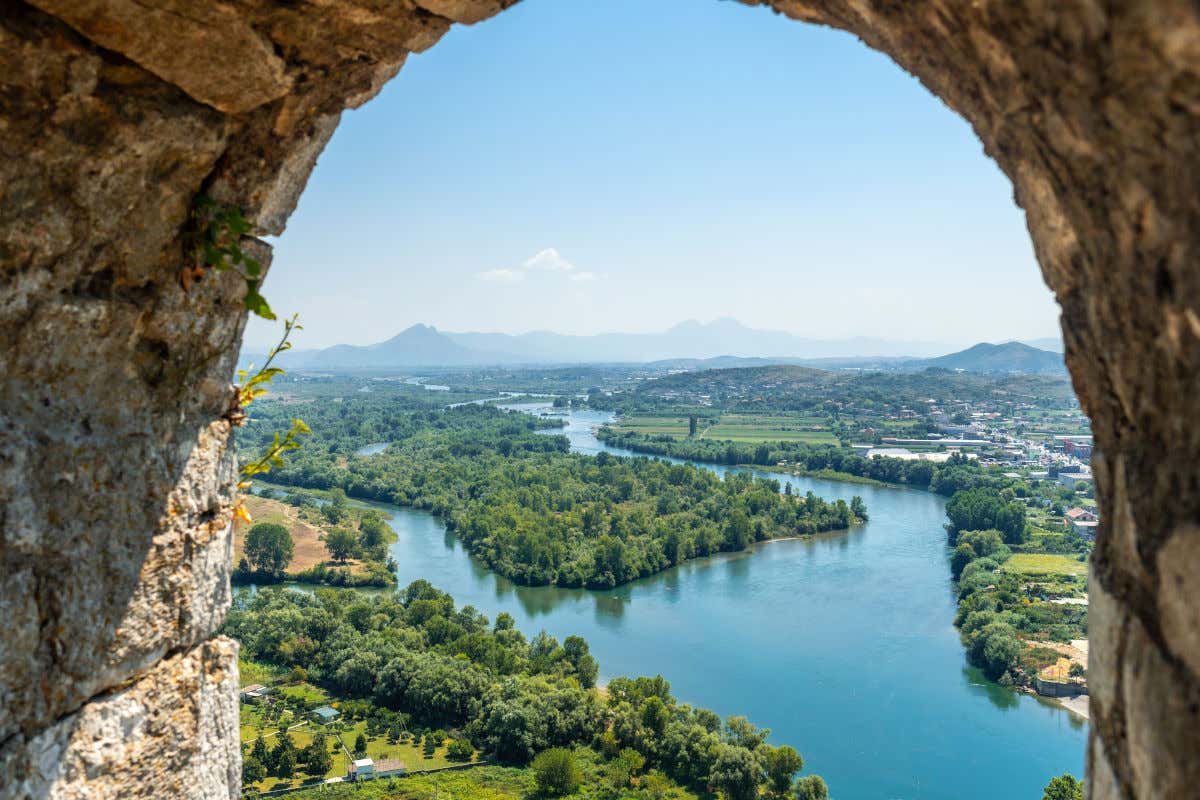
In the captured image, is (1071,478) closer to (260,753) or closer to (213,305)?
(260,753)

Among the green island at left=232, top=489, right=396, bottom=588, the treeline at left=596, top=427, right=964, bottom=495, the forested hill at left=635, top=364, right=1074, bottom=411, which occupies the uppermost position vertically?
the forested hill at left=635, top=364, right=1074, bottom=411

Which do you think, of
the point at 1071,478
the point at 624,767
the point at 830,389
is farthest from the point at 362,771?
the point at 830,389

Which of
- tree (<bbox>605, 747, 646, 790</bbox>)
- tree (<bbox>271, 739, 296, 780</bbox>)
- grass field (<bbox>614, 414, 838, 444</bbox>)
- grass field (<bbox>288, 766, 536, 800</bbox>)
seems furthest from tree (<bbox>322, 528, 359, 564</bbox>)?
grass field (<bbox>614, 414, 838, 444</bbox>)

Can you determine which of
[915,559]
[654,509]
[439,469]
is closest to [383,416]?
[439,469]

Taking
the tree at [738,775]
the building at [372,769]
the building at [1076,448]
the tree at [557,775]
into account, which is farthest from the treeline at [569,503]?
the building at [1076,448]

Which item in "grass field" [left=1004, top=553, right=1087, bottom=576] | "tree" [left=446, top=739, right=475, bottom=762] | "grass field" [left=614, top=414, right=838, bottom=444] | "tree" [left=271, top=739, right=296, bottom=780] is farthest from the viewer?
"grass field" [left=614, top=414, right=838, bottom=444]

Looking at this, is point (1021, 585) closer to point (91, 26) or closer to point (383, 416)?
point (91, 26)

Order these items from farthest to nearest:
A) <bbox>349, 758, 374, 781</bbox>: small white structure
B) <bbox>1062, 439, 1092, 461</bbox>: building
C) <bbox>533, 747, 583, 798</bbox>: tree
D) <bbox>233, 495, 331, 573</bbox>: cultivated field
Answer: <bbox>1062, 439, 1092, 461</bbox>: building → <bbox>233, 495, 331, 573</bbox>: cultivated field → <bbox>349, 758, 374, 781</bbox>: small white structure → <bbox>533, 747, 583, 798</bbox>: tree

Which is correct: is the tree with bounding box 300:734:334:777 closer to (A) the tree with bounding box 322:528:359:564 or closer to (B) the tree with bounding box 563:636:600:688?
(B) the tree with bounding box 563:636:600:688
